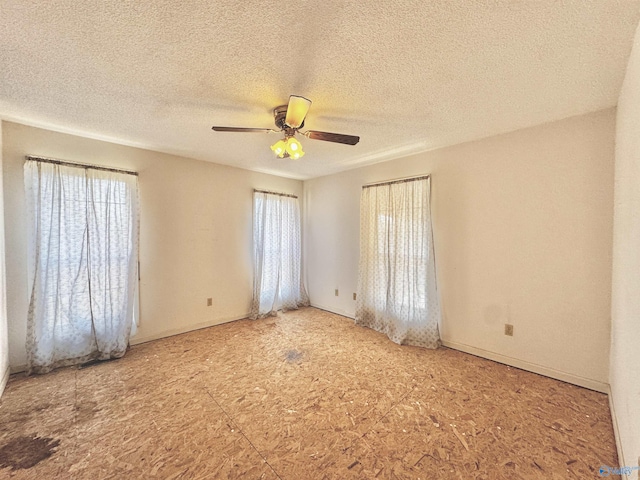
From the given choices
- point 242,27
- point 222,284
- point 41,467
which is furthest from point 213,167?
point 41,467

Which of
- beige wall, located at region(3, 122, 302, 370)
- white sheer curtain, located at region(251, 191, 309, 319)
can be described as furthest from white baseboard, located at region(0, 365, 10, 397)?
white sheer curtain, located at region(251, 191, 309, 319)

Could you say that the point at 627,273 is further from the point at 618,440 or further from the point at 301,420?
the point at 301,420

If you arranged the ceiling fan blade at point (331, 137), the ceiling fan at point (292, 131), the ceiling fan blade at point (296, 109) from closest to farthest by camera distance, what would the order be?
the ceiling fan blade at point (296, 109), the ceiling fan at point (292, 131), the ceiling fan blade at point (331, 137)

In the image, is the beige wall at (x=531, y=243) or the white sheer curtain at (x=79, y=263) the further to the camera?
the white sheer curtain at (x=79, y=263)

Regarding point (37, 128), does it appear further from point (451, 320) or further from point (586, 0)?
point (451, 320)

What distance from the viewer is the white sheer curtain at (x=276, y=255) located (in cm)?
429

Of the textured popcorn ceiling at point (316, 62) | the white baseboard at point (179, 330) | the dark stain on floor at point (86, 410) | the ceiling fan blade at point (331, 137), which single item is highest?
the textured popcorn ceiling at point (316, 62)

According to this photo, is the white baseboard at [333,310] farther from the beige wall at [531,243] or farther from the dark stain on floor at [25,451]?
the dark stain on floor at [25,451]

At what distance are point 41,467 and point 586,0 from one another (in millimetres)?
3762

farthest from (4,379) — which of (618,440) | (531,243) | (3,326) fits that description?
(531,243)

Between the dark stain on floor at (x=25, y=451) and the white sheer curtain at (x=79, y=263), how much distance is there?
3.65 feet

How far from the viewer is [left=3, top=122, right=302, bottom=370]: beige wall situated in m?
2.53

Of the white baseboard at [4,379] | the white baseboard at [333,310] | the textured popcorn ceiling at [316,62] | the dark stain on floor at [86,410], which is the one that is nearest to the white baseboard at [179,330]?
the white baseboard at [4,379]

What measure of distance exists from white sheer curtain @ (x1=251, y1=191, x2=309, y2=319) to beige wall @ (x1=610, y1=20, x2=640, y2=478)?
12.6 ft
